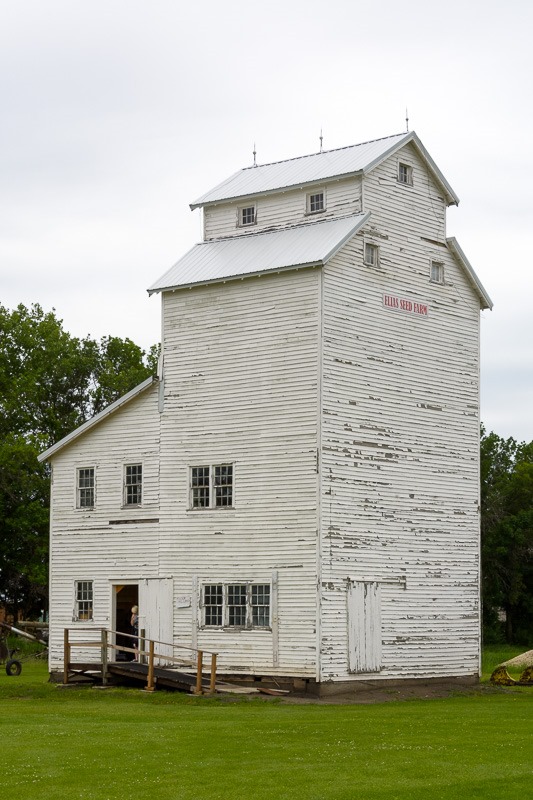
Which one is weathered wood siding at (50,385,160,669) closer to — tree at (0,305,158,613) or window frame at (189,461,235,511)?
window frame at (189,461,235,511)

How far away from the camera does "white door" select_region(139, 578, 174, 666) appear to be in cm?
3559

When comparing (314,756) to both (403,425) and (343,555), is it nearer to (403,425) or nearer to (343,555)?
(343,555)

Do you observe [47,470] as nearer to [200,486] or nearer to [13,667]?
[13,667]

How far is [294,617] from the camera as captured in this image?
33.1 meters

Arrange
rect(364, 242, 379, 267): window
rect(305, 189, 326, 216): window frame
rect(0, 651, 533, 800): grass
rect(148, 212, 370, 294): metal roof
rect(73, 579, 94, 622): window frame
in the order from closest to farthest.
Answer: rect(0, 651, 533, 800): grass < rect(148, 212, 370, 294): metal roof < rect(364, 242, 379, 267): window < rect(305, 189, 326, 216): window frame < rect(73, 579, 94, 622): window frame

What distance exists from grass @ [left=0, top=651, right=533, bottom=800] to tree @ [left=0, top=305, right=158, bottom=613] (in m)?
31.7

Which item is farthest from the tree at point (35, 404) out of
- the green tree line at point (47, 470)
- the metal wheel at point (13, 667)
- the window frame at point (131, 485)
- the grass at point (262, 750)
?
the grass at point (262, 750)

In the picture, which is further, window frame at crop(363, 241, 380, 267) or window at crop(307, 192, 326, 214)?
window at crop(307, 192, 326, 214)

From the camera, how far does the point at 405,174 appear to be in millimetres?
37625

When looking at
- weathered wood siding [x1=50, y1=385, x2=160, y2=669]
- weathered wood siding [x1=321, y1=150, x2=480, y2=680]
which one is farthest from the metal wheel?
weathered wood siding [x1=321, y1=150, x2=480, y2=680]

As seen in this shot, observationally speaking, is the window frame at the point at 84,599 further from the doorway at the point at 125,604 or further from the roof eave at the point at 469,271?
the roof eave at the point at 469,271

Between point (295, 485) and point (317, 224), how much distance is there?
24.8 ft

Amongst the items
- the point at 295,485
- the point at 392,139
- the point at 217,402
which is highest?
the point at 392,139

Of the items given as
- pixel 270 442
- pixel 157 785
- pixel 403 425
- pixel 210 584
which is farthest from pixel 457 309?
pixel 157 785
